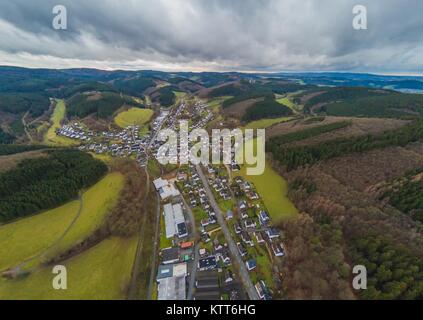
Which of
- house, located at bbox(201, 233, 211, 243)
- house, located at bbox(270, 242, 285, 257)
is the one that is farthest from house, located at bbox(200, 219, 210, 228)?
house, located at bbox(270, 242, 285, 257)

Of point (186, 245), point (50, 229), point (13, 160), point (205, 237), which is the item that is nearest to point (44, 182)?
point (13, 160)

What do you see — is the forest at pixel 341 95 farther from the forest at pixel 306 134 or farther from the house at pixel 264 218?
the house at pixel 264 218

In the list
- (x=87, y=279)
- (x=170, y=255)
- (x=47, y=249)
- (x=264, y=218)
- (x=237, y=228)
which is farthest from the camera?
(x=264, y=218)

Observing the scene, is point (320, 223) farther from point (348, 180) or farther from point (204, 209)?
point (204, 209)

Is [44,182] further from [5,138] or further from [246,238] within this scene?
[5,138]

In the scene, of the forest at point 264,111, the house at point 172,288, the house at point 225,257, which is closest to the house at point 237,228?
the house at point 225,257

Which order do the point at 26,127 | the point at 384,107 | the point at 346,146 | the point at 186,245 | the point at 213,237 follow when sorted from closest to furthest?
1. the point at 186,245
2. the point at 213,237
3. the point at 346,146
4. the point at 26,127
5. the point at 384,107
